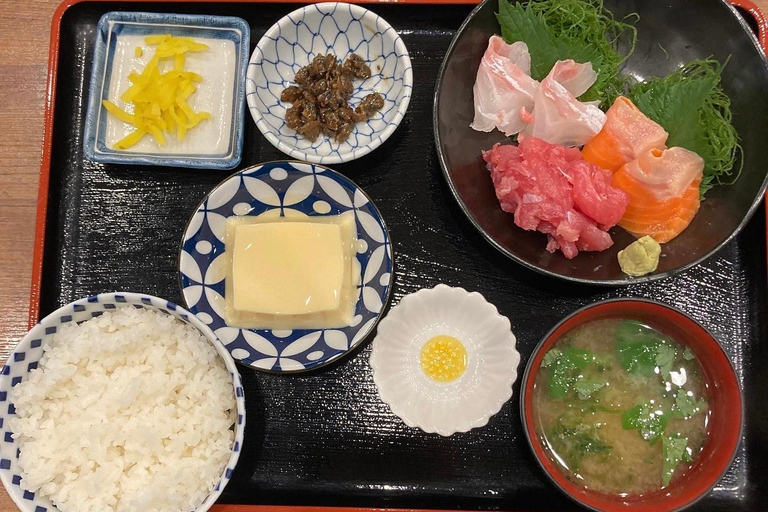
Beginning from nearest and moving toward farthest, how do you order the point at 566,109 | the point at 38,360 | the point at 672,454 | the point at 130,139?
the point at 38,360 < the point at 672,454 < the point at 566,109 < the point at 130,139

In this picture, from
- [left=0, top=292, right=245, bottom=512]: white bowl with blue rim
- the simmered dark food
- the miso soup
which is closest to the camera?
[left=0, top=292, right=245, bottom=512]: white bowl with blue rim

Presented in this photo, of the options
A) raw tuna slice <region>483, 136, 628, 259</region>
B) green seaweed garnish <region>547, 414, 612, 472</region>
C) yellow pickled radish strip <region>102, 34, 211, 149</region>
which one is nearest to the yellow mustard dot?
green seaweed garnish <region>547, 414, 612, 472</region>

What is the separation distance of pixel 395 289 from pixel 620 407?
86 cm

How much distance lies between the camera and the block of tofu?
189 centimetres

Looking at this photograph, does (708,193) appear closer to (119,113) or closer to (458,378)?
(458,378)

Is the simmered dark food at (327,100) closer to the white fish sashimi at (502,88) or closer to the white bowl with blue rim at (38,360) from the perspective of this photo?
the white fish sashimi at (502,88)

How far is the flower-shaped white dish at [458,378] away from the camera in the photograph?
189cm

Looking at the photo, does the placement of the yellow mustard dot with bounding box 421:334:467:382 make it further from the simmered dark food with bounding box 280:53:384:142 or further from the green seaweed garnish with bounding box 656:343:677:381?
the simmered dark food with bounding box 280:53:384:142

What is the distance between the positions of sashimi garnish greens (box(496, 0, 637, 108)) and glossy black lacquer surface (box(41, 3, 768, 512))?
275 millimetres

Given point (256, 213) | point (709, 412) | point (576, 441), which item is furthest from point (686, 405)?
point (256, 213)

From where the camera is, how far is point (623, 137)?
1930 millimetres

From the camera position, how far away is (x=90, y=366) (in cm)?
172

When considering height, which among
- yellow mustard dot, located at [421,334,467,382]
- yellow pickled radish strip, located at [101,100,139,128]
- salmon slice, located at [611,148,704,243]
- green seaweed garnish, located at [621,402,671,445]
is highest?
yellow pickled radish strip, located at [101,100,139,128]

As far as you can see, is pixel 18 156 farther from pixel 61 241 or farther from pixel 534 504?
pixel 534 504
